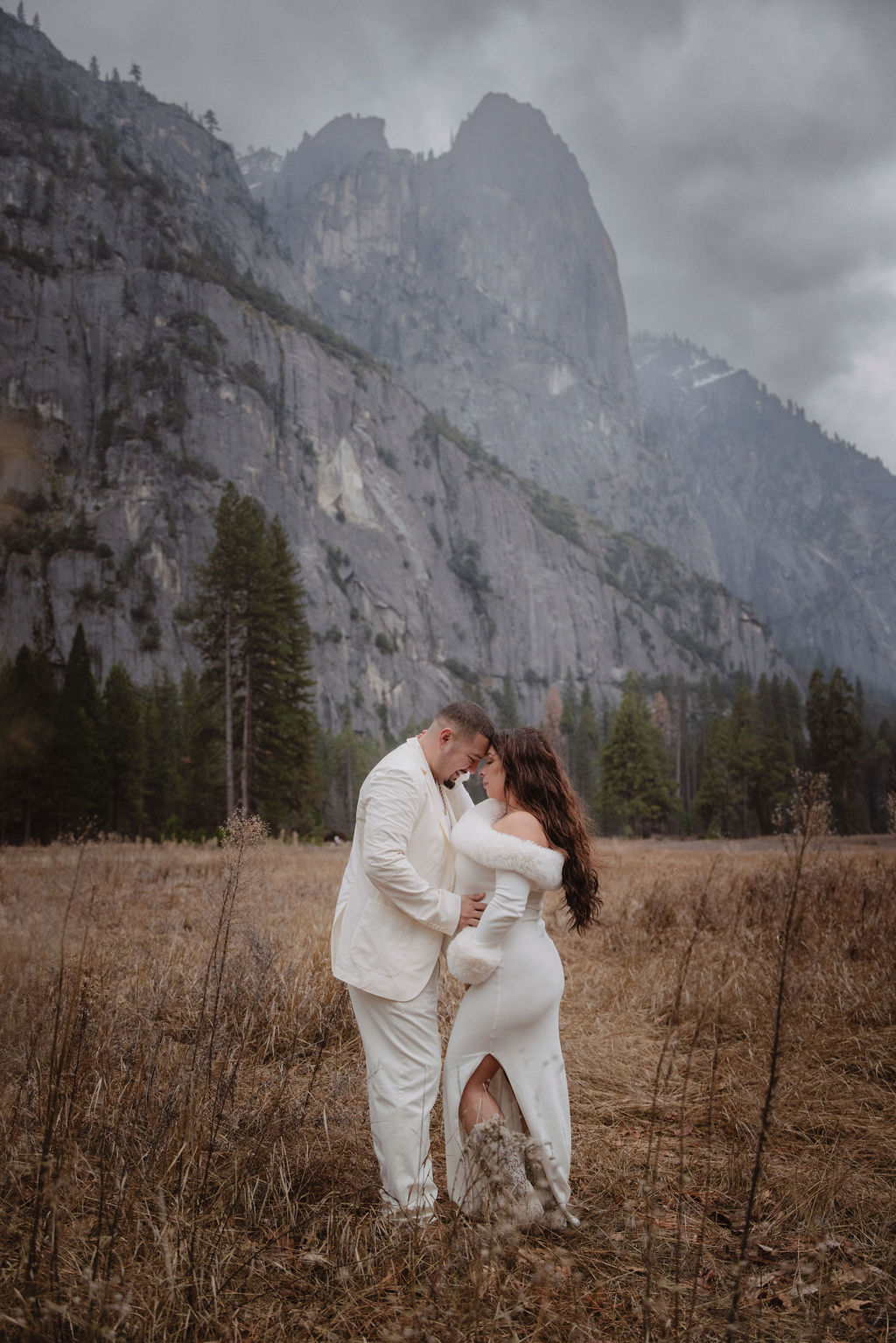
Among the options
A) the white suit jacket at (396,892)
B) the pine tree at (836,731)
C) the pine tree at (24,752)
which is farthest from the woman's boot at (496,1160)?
the pine tree at (836,731)

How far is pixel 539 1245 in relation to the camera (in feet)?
10.2

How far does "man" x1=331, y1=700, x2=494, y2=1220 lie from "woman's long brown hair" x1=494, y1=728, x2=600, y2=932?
178mm

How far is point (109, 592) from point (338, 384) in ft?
186

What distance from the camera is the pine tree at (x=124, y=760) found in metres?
42.5

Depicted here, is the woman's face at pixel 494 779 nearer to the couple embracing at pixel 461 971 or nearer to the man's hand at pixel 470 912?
the couple embracing at pixel 461 971

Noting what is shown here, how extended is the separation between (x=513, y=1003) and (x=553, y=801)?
88cm

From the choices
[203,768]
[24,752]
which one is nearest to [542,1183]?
[203,768]

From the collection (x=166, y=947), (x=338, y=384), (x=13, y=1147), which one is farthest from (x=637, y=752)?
(x=338, y=384)

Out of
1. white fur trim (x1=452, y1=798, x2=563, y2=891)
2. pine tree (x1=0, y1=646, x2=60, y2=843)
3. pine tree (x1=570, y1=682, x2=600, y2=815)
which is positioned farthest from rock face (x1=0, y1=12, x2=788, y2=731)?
white fur trim (x1=452, y1=798, x2=563, y2=891)

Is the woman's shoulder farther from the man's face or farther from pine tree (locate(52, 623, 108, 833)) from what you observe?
pine tree (locate(52, 623, 108, 833))

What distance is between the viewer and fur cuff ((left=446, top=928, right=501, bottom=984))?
126 inches

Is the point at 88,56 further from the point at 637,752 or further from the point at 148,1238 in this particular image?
the point at 148,1238

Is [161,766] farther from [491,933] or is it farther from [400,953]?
[491,933]

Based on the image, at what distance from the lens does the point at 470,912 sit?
338 centimetres
